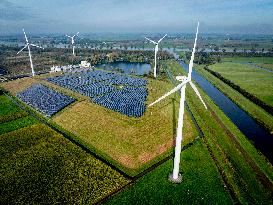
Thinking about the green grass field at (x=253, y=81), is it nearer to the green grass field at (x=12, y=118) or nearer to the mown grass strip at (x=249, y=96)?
the mown grass strip at (x=249, y=96)

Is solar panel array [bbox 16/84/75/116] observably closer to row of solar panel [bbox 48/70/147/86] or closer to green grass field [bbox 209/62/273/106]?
row of solar panel [bbox 48/70/147/86]

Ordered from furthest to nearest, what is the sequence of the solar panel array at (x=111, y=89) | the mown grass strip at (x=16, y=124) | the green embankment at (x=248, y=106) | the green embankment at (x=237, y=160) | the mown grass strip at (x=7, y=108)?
1. the solar panel array at (x=111, y=89)
2. the mown grass strip at (x=7, y=108)
3. the green embankment at (x=248, y=106)
4. the mown grass strip at (x=16, y=124)
5. the green embankment at (x=237, y=160)

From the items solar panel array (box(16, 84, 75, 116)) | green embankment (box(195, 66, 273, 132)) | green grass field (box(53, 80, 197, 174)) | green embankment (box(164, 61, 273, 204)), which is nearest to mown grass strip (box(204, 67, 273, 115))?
green embankment (box(195, 66, 273, 132))

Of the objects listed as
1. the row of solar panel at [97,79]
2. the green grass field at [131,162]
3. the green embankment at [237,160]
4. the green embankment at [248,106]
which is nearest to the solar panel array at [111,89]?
the row of solar panel at [97,79]

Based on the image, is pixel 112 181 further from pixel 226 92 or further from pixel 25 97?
pixel 226 92

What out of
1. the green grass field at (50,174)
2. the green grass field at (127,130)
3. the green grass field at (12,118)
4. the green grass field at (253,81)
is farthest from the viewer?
the green grass field at (253,81)

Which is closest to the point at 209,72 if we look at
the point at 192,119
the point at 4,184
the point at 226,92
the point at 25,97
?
the point at 226,92
